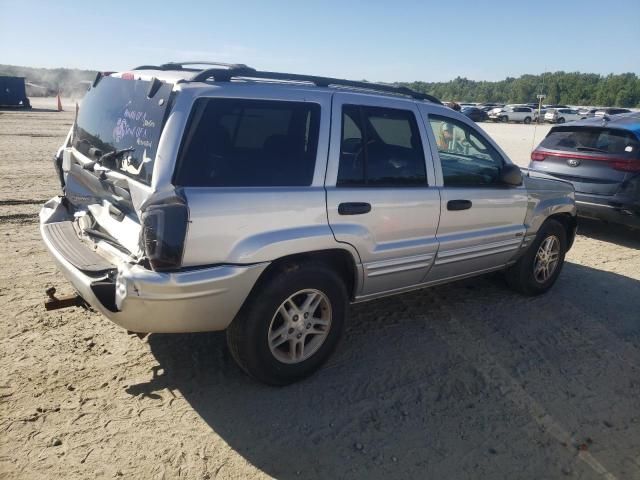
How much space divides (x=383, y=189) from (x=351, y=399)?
55.6 inches

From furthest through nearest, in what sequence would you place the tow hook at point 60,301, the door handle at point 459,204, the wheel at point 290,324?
the door handle at point 459,204
the tow hook at point 60,301
the wheel at point 290,324

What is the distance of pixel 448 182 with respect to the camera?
3859 mm

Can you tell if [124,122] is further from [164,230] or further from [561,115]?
[561,115]

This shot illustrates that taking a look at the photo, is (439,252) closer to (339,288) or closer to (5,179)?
(339,288)

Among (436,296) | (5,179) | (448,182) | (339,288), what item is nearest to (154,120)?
(339,288)

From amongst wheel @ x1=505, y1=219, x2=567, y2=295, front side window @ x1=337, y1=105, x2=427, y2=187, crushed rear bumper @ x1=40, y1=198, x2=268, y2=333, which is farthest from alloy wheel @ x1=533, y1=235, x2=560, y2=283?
crushed rear bumper @ x1=40, y1=198, x2=268, y2=333

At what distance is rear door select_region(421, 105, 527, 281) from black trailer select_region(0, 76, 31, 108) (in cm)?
3333

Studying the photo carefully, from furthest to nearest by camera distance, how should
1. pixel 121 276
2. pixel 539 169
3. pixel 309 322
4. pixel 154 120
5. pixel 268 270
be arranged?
pixel 539 169, pixel 309 322, pixel 268 270, pixel 154 120, pixel 121 276

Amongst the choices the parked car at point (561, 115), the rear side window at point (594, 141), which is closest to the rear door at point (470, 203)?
the rear side window at point (594, 141)

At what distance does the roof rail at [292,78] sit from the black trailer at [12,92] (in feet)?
109

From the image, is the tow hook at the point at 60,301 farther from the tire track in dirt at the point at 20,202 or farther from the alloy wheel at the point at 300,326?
the tire track in dirt at the point at 20,202

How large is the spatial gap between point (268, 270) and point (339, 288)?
1.77 feet

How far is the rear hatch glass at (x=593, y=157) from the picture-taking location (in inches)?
261

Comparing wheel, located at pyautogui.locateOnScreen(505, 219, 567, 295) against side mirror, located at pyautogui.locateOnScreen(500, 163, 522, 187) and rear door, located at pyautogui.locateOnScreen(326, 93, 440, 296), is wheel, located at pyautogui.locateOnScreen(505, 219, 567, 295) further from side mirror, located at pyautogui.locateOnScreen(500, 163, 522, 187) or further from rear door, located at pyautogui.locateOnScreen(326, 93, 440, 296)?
rear door, located at pyautogui.locateOnScreen(326, 93, 440, 296)
